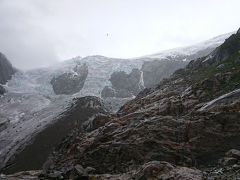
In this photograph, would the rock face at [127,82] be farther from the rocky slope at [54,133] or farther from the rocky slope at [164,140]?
the rocky slope at [164,140]

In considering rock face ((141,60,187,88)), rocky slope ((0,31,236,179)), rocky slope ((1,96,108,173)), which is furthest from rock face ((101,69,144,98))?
rocky slope ((0,31,236,179))

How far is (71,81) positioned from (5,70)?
98.0 feet

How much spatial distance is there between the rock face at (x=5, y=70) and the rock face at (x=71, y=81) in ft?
67.4

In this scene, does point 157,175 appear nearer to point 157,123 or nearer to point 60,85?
point 157,123

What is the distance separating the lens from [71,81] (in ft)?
369

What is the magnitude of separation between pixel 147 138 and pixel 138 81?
9264cm

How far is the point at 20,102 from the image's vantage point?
8919cm

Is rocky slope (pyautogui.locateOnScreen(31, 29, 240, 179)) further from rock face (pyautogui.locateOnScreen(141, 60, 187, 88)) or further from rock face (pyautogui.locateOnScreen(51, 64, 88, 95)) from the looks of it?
rock face (pyautogui.locateOnScreen(51, 64, 88, 95))

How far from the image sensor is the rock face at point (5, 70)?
373ft

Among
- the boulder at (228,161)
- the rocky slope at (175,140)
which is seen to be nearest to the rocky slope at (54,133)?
the rocky slope at (175,140)

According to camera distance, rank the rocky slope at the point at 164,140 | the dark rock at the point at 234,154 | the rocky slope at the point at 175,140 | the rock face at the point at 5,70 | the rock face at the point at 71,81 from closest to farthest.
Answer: the dark rock at the point at 234,154, the rocky slope at the point at 164,140, the rocky slope at the point at 175,140, the rock face at the point at 71,81, the rock face at the point at 5,70

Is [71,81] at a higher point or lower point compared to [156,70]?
higher

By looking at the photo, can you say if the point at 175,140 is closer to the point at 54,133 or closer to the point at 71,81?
the point at 54,133

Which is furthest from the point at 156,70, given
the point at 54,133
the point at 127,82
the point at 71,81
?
the point at 54,133
